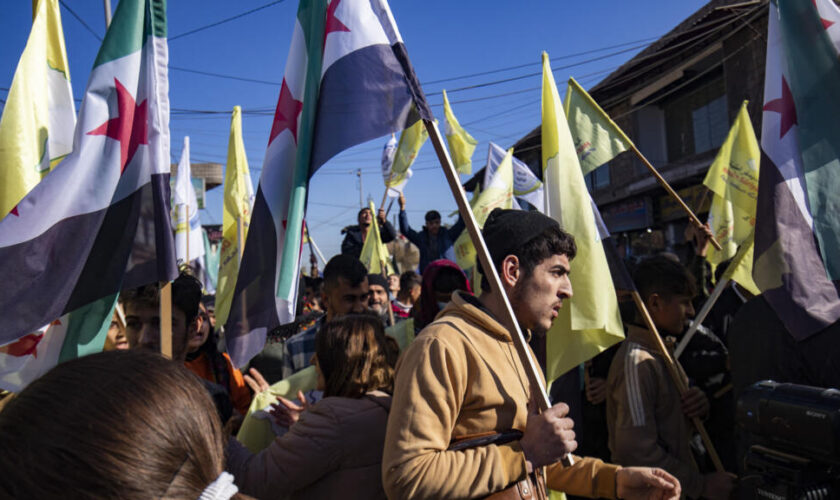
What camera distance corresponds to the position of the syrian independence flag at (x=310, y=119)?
2145 millimetres

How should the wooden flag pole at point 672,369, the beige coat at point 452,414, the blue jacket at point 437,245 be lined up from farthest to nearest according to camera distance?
the blue jacket at point 437,245 → the wooden flag pole at point 672,369 → the beige coat at point 452,414

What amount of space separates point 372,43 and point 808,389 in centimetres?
186

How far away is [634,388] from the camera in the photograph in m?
2.69

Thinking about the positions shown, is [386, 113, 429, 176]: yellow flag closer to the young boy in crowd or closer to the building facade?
the young boy in crowd

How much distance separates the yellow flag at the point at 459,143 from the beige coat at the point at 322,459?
486 cm

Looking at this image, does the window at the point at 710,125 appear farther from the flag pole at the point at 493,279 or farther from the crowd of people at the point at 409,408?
the flag pole at the point at 493,279

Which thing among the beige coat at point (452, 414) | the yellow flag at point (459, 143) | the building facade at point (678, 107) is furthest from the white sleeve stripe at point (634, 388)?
the building facade at point (678, 107)

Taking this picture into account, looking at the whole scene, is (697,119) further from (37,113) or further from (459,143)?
(37,113)

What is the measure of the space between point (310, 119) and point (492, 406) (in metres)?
1.30

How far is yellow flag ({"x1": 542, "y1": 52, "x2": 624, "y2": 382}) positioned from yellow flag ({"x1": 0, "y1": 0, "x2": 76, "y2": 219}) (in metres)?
2.46

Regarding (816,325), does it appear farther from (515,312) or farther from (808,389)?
(515,312)

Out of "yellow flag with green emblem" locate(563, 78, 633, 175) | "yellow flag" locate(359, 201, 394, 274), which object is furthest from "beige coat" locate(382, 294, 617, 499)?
"yellow flag" locate(359, 201, 394, 274)

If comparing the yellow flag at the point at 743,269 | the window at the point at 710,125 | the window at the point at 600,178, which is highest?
the window at the point at 710,125

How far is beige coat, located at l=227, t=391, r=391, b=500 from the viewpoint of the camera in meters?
1.96
